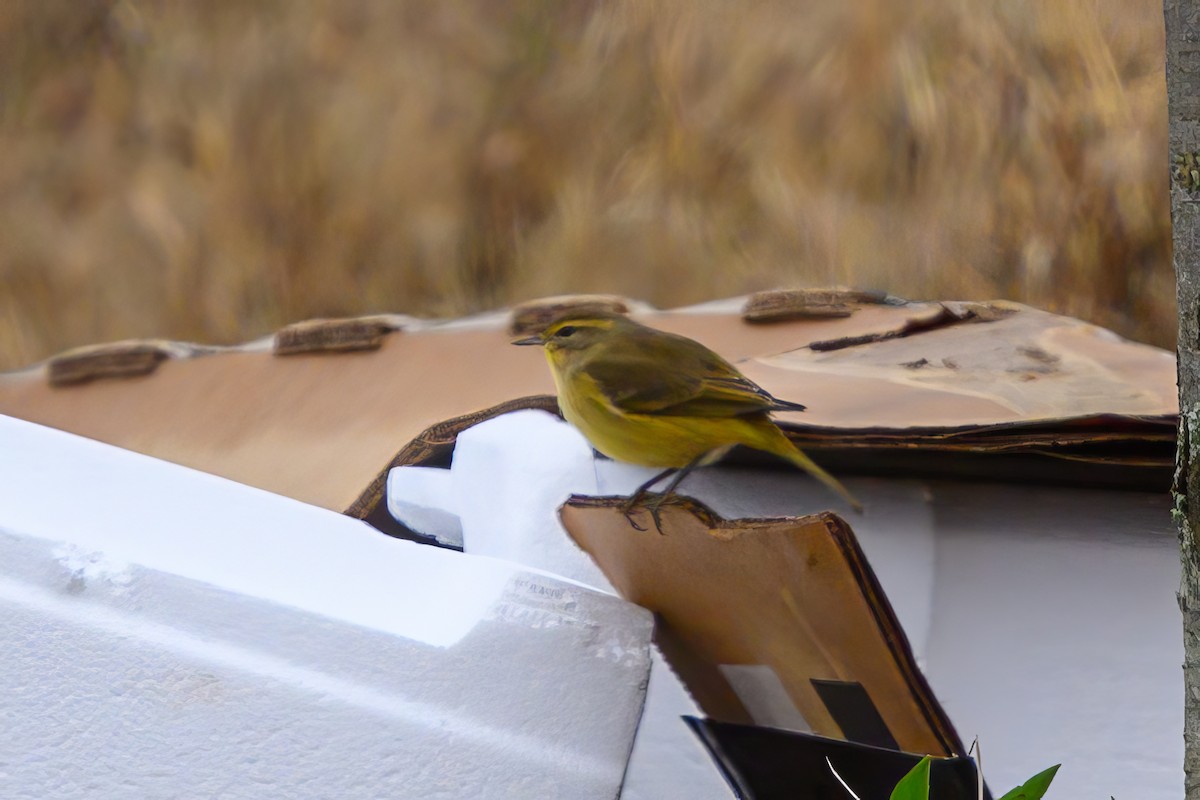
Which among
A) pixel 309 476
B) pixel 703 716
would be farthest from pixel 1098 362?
pixel 309 476

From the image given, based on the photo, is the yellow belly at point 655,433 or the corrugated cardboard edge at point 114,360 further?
the corrugated cardboard edge at point 114,360

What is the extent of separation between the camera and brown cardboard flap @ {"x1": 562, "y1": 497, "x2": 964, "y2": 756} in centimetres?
89

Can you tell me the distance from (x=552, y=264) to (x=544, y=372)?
0.89 feet

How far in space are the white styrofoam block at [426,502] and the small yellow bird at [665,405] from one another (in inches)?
12.7

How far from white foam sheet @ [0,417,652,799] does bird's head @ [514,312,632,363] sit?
0.67 feet

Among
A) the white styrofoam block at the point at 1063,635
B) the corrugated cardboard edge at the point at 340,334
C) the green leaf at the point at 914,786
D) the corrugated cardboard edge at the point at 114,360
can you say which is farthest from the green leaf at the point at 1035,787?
the corrugated cardboard edge at the point at 114,360

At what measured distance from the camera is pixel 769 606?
3.17ft

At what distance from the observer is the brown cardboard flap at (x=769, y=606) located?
2.92ft

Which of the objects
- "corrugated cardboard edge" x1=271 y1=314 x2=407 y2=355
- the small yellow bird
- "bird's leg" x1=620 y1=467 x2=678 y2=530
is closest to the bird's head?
the small yellow bird

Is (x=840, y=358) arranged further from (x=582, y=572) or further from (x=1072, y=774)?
(x=1072, y=774)

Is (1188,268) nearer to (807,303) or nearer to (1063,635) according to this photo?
(1063,635)

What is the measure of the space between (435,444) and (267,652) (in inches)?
21.1

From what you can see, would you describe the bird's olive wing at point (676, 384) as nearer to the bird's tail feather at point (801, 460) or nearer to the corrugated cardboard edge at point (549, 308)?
the bird's tail feather at point (801, 460)

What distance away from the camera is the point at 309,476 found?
1576 mm
